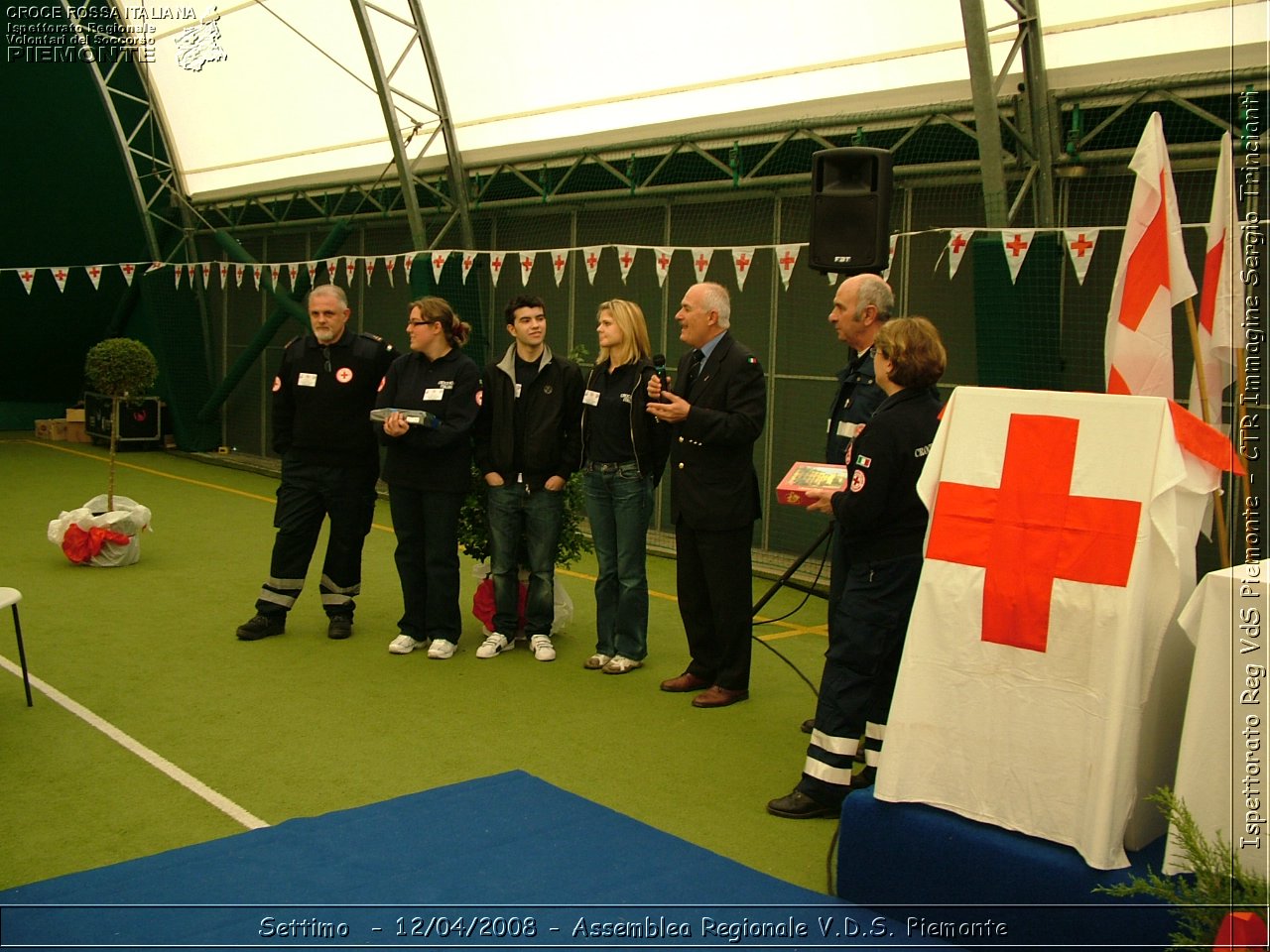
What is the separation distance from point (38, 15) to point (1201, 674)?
1590 cm

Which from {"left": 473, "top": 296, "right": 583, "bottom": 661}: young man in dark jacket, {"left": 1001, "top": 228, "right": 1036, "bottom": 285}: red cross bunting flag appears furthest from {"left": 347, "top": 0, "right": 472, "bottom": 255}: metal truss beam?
{"left": 1001, "top": 228, "right": 1036, "bottom": 285}: red cross bunting flag

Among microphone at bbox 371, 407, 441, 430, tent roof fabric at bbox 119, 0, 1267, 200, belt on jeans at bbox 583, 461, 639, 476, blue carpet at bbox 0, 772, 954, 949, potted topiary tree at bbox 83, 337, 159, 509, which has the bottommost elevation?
blue carpet at bbox 0, 772, 954, 949

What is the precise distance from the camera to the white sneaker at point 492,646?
21.4 ft

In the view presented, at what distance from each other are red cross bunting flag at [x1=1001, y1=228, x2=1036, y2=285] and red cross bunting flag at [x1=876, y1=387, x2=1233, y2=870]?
4366 millimetres

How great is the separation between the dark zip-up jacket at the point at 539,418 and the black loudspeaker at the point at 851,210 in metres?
1.38

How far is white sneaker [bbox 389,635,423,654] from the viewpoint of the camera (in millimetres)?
6551

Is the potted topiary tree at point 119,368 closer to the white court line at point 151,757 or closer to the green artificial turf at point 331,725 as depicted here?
the green artificial turf at point 331,725

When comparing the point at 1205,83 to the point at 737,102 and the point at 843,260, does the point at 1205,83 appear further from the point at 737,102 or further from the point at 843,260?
the point at 737,102

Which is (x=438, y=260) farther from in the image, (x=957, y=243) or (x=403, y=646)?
(x=403, y=646)

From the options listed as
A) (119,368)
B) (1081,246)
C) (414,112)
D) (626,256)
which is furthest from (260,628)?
(414,112)

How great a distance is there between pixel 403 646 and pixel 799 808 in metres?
2.78

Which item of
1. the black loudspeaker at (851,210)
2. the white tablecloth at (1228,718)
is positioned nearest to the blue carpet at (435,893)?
the white tablecloth at (1228,718)

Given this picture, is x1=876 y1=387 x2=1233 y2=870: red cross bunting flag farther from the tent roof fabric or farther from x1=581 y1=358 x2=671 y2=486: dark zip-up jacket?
the tent roof fabric

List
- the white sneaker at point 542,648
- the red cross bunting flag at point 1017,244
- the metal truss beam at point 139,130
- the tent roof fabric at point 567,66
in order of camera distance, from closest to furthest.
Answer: the white sneaker at point 542,648 < the red cross bunting flag at point 1017,244 < the tent roof fabric at point 567,66 < the metal truss beam at point 139,130
